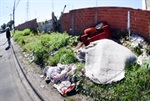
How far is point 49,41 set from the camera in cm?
1097

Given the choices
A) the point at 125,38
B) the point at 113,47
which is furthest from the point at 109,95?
the point at 125,38

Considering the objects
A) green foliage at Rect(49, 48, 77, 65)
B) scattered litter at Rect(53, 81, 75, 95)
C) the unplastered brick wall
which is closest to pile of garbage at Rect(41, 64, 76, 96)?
scattered litter at Rect(53, 81, 75, 95)

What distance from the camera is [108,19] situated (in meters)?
9.54

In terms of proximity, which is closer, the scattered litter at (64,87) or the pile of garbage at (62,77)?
the scattered litter at (64,87)

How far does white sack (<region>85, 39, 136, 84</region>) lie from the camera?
596 cm

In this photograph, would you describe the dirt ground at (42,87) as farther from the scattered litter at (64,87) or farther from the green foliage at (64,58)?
the green foliage at (64,58)

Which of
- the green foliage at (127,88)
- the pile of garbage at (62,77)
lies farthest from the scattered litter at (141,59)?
the pile of garbage at (62,77)

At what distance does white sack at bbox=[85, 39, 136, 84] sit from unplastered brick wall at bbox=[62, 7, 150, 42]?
1834 mm

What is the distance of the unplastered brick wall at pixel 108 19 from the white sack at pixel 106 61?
6.02ft

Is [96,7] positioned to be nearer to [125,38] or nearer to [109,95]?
[125,38]

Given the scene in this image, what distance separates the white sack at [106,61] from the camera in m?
5.96

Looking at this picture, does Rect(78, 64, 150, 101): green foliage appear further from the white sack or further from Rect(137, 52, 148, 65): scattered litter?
Rect(137, 52, 148, 65): scattered litter

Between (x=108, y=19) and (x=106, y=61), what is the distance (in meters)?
3.50

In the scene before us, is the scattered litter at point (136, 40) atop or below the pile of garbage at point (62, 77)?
atop
